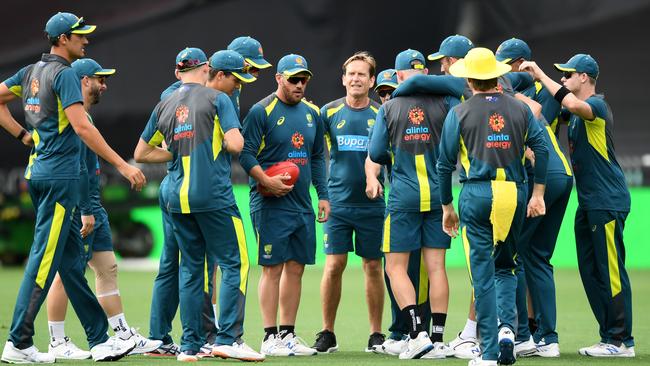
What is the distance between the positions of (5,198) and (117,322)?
888 centimetres

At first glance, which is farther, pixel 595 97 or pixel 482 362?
pixel 595 97

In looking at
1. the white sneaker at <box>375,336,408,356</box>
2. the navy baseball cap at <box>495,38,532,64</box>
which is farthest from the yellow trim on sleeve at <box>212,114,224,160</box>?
the navy baseball cap at <box>495,38,532,64</box>

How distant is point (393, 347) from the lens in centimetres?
922

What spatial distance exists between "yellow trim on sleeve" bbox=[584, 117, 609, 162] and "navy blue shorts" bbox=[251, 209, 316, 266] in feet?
7.21

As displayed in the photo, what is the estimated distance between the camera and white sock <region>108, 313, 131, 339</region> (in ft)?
29.3

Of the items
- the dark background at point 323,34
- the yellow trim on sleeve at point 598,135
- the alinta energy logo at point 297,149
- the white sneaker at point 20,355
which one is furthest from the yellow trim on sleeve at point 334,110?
the dark background at point 323,34

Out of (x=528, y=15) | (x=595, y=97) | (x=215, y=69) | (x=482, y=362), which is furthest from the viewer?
(x=528, y=15)

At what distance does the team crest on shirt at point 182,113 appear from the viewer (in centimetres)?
825

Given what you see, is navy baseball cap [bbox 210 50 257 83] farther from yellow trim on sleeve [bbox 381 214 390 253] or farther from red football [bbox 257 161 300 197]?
yellow trim on sleeve [bbox 381 214 390 253]

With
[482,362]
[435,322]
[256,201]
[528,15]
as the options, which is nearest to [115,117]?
[528,15]

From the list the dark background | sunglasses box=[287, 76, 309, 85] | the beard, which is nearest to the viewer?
the beard

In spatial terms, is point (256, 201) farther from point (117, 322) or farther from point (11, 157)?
point (11, 157)

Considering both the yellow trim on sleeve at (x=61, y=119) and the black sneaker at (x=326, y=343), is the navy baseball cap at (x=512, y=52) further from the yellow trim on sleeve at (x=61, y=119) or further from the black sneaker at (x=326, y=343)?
the yellow trim on sleeve at (x=61, y=119)

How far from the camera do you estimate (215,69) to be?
8602mm
